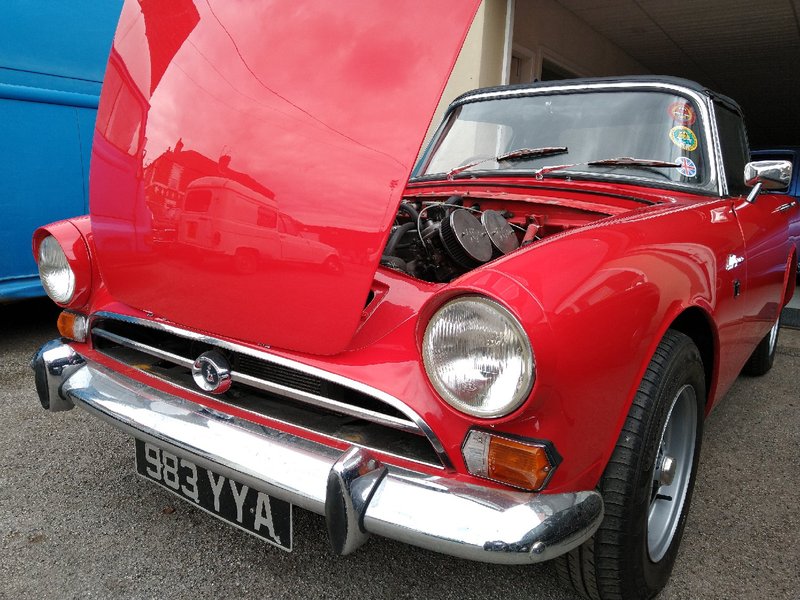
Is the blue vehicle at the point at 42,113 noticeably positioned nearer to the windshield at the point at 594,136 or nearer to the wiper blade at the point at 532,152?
the windshield at the point at 594,136

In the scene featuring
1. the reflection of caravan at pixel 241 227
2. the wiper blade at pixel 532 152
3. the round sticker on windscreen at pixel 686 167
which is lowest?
the reflection of caravan at pixel 241 227

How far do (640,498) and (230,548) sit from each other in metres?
1.06

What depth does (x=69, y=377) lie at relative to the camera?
171 centimetres

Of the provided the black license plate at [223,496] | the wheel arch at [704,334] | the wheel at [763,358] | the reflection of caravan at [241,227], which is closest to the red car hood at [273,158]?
the reflection of caravan at [241,227]

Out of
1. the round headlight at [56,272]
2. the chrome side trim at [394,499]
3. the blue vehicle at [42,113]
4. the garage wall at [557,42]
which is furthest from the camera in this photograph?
the garage wall at [557,42]

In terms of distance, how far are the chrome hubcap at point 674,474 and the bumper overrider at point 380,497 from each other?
1.50 ft

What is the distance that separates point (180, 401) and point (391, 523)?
66cm

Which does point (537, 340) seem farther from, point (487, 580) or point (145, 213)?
point (145, 213)

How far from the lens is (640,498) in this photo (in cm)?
125

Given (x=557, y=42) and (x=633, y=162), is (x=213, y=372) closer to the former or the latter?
(x=633, y=162)

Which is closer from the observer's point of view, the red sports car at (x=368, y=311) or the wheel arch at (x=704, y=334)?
the red sports car at (x=368, y=311)

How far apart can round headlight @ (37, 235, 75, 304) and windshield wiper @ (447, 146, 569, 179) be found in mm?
1442

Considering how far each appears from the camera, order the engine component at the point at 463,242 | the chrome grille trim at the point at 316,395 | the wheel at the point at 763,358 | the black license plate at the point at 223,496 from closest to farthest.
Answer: the chrome grille trim at the point at 316,395 < the black license plate at the point at 223,496 < the engine component at the point at 463,242 < the wheel at the point at 763,358

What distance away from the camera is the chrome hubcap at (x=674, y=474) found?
1517 mm
